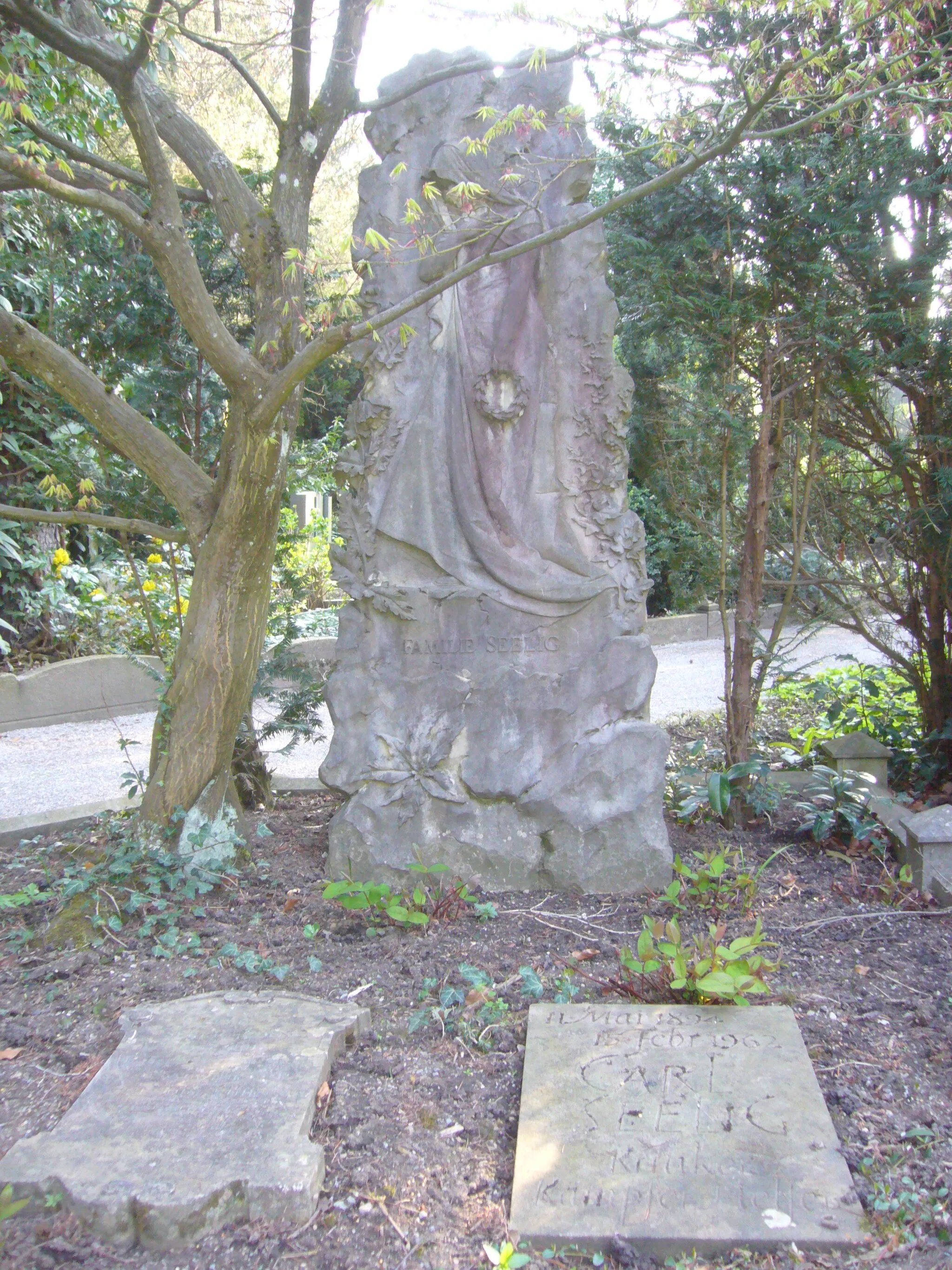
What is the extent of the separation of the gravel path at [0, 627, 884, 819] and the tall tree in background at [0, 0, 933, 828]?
1047 mm

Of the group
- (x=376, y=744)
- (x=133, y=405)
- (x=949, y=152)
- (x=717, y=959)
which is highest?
(x=949, y=152)

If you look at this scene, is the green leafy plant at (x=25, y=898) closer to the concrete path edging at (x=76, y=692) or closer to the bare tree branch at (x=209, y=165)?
the bare tree branch at (x=209, y=165)

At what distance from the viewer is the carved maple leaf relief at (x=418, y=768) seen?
4090mm

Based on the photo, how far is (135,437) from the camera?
4.06m

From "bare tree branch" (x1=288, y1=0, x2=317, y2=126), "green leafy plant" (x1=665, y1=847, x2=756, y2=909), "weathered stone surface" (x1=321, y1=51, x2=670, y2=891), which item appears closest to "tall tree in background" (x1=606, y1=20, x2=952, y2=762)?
"weathered stone surface" (x1=321, y1=51, x2=670, y2=891)

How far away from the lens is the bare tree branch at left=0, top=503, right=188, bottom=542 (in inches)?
153

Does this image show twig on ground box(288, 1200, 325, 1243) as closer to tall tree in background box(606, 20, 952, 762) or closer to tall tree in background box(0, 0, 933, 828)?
tall tree in background box(0, 0, 933, 828)

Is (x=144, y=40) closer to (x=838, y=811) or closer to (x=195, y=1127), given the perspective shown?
(x=195, y=1127)

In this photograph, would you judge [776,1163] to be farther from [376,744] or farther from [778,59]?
[778,59]

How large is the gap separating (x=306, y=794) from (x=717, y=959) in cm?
302

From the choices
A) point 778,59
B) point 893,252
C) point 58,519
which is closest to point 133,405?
point 58,519

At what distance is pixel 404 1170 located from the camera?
2363mm

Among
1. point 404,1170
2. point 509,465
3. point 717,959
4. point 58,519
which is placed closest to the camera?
point 404,1170

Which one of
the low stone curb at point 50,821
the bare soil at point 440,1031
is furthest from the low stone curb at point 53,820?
the bare soil at point 440,1031
